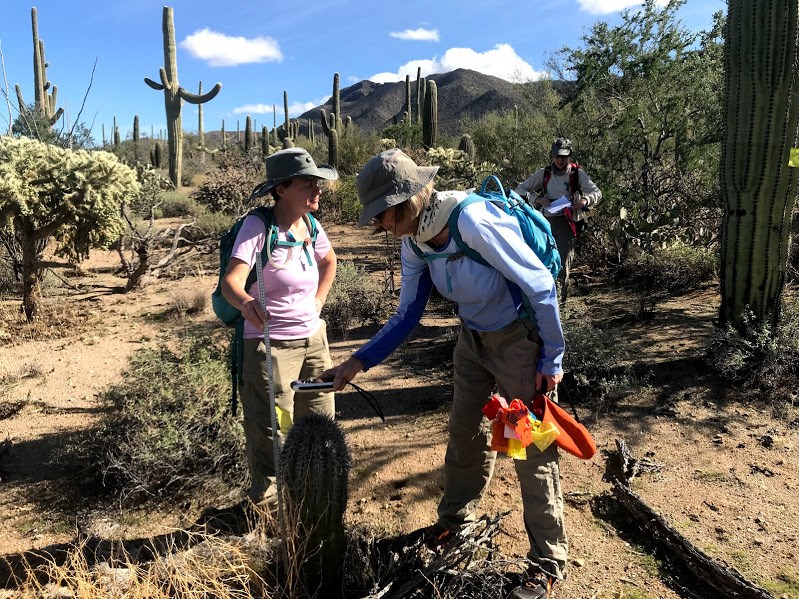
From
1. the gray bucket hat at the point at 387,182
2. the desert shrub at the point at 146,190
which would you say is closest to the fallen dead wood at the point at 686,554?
the gray bucket hat at the point at 387,182

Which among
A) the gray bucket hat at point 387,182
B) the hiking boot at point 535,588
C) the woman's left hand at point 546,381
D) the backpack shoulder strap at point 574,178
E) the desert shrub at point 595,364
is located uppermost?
the backpack shoulder strap at point 574,178

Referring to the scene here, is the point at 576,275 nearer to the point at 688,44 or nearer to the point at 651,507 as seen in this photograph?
the point at 688,44

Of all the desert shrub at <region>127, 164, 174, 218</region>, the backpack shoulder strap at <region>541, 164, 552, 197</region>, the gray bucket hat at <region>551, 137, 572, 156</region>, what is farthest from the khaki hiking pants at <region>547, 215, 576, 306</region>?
the desert shrub at <region>127, 164, 174, 218</region>

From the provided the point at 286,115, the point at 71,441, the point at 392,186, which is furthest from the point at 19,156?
the point at 286,115

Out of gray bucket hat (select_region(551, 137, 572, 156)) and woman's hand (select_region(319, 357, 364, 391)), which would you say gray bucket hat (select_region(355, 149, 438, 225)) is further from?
Result: gray bucket hat (select_region(551, 137, 572, 156))

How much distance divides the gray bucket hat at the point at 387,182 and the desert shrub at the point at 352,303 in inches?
160

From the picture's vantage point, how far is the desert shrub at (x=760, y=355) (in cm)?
420

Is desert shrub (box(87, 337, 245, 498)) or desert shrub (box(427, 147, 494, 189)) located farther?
desert shrub (box(427, 147, 494, 189))

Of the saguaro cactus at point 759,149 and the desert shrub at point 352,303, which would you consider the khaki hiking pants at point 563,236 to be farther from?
the desert shrub at point 352,303

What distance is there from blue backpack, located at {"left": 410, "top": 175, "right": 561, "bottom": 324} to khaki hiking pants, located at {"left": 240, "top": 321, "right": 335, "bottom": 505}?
0.86 meters

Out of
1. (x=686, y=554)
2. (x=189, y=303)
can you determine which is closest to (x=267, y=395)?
(x=686, y=554)

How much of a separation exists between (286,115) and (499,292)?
3282cm

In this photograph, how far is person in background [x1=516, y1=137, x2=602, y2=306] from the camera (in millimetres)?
5484

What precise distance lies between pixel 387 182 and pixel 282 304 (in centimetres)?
93
